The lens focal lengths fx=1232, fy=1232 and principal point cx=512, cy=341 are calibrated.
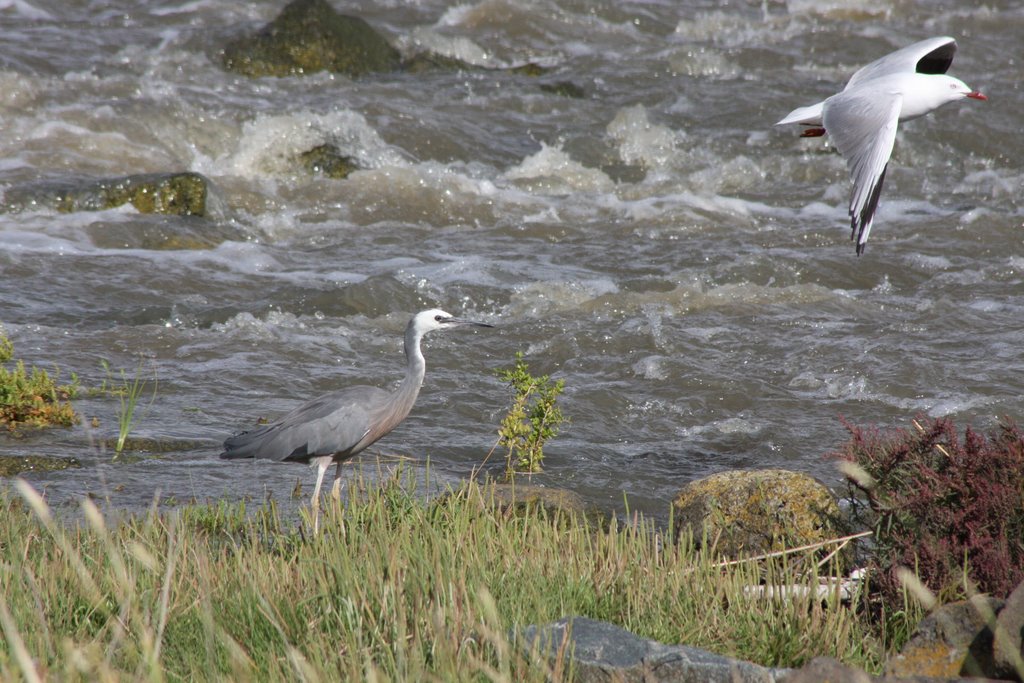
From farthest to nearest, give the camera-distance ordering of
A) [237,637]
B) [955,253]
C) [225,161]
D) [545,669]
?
[225,161] < [955,253] < [237,637] < [545,669]

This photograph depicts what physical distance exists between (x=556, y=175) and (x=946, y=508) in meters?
9.32

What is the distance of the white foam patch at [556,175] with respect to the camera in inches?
506

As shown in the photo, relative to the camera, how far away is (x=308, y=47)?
16.3 meters

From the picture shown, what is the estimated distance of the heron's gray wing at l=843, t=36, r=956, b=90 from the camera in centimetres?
698

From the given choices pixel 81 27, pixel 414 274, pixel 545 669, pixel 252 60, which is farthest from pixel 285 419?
pixel 81 27

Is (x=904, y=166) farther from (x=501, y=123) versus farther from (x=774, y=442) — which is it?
(x=774, y=442)

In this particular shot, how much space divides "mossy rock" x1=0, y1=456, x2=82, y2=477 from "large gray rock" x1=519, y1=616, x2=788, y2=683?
123 inches

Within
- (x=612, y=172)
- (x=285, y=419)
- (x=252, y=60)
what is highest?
(x=252, y=60)

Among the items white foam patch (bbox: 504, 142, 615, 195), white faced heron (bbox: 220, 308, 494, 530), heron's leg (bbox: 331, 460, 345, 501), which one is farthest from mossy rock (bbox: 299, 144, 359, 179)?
white faced heron (bbox: 220, 308, 494, 530)

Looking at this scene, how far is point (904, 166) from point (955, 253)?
3.37 metres

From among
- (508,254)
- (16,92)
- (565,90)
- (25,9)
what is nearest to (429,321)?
(508,254)

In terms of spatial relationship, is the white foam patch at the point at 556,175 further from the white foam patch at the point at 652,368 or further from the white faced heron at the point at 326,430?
the white faced heron at the point at 326,430

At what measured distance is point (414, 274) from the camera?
388 inches

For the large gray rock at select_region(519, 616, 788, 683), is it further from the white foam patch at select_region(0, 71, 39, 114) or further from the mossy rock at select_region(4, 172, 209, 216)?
the white foam patch at select_region(0, 71, 39, 114)
